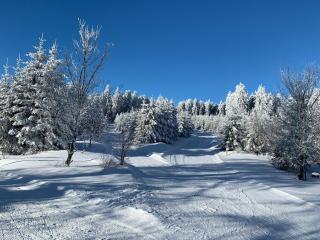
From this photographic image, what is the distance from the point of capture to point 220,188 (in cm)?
1361

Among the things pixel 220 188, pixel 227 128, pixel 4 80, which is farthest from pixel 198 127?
pixel 220 188

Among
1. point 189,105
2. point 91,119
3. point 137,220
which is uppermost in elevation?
point 189,105

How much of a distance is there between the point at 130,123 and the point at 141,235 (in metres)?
15.7

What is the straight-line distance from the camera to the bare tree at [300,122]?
71.1 feet

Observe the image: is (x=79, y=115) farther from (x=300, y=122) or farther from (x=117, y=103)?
(x=117, y=103)

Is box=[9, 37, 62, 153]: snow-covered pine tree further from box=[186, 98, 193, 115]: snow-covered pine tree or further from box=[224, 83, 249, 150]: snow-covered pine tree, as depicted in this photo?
box=[186, 98, 193, 115]: snow-covered pine tree

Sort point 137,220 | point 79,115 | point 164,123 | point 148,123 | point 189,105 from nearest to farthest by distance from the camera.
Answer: point 137,220
point 79,115
point 148,123
point 164,123
point 189,105

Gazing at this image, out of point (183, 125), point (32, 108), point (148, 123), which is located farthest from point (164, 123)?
point (32, 108)

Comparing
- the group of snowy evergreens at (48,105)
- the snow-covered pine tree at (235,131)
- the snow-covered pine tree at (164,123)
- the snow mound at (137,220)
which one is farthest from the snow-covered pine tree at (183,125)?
the snow mound at (137,220)

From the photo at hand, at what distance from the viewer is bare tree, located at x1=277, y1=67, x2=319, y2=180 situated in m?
21.7

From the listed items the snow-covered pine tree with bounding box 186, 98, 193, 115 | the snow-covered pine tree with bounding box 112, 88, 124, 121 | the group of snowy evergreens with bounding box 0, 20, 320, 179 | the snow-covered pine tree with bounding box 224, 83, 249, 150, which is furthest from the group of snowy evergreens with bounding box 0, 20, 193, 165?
the snow-covered pine tree with bounding box 186, 98, 193, 115

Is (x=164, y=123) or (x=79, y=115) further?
(x=164, y=123)

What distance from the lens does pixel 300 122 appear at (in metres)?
22.1

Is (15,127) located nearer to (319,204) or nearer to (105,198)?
(105,198)
